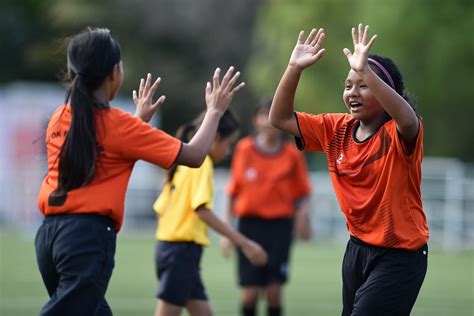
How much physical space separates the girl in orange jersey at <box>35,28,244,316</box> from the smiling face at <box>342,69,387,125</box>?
0.80 meters

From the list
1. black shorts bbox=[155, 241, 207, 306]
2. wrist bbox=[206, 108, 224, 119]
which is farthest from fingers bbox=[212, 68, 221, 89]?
black shorts bbox=[155, 241, 207, 306]

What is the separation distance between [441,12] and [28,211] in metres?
10.6

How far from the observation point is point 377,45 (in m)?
20.6

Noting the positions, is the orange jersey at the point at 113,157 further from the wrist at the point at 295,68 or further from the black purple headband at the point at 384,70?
the black purple headband at the point at 384,70

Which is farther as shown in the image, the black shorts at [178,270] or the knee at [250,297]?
the knee at [250,297]

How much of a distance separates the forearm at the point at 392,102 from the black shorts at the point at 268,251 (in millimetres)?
4602

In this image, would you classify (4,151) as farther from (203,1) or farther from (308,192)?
(308,192)

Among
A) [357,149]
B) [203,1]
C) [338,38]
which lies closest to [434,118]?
[338,38]

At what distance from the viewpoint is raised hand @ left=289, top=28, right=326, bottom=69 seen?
18.0ft


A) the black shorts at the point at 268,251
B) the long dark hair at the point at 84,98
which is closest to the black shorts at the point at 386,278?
the long dark hair at the point at 84,98

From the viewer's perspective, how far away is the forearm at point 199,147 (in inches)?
208

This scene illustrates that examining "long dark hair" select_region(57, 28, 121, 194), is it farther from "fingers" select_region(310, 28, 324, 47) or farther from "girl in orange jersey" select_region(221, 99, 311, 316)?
"girl in orange jersey" select_region(221, 99, 311, 316)

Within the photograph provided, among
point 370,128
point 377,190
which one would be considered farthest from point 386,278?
point 370,128

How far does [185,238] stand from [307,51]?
7.55ft
